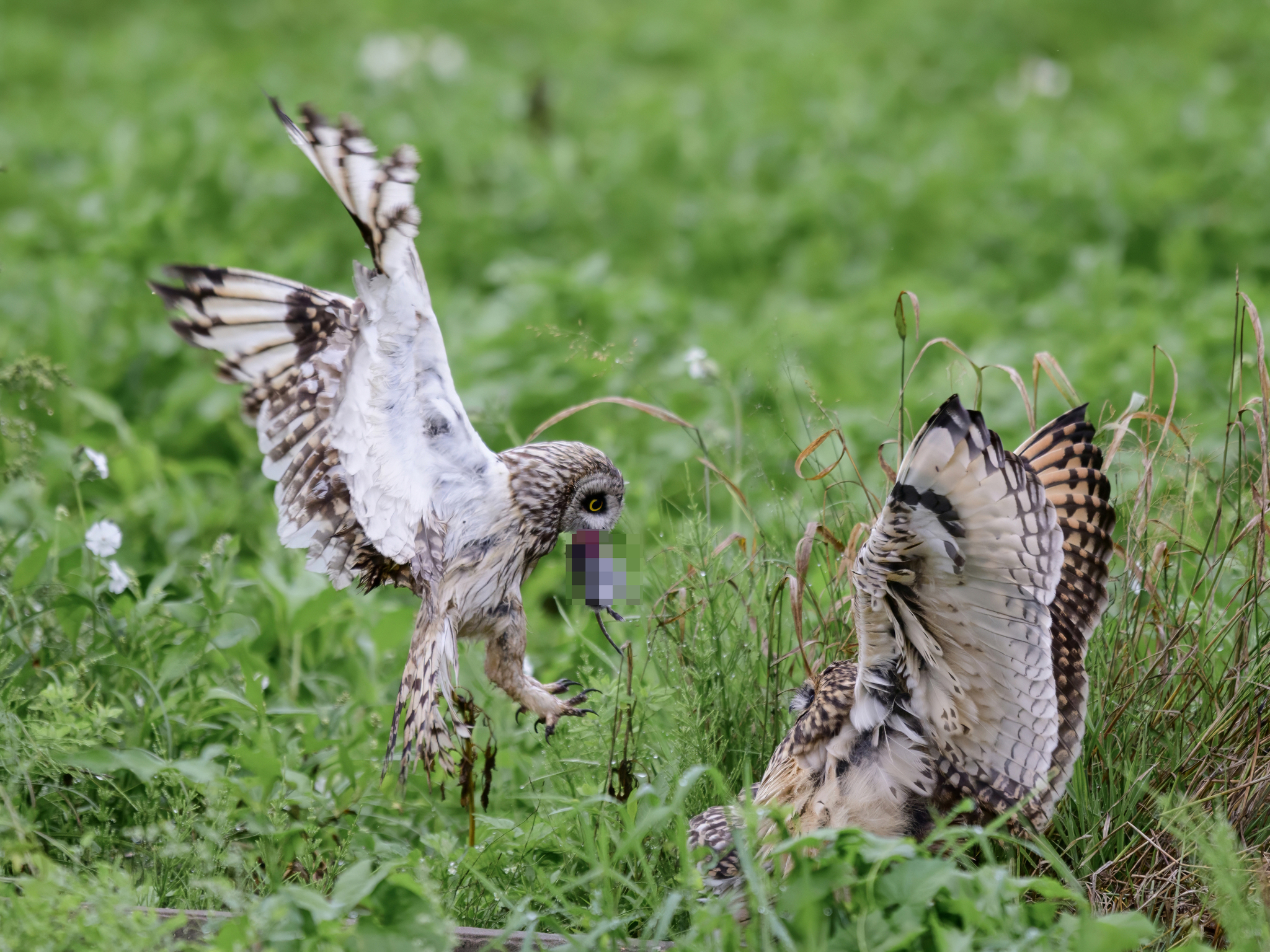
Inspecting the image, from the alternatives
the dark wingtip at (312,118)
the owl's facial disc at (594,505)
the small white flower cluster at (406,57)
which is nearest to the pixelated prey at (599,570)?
the owl's facial disc at (594,505)

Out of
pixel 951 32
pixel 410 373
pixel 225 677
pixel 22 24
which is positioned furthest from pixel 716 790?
pixel 22 24

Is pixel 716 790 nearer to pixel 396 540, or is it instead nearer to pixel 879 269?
pixel 396 540

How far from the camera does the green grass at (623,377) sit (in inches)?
114

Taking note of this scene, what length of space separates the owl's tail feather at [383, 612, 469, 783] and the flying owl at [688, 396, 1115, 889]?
609 mm

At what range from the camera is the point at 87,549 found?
3.63m

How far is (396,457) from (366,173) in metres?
0.65

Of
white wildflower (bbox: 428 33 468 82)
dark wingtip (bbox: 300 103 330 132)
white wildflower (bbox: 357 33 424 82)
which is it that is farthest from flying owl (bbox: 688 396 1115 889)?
white wildflower (bbox: 428 33 468 82)

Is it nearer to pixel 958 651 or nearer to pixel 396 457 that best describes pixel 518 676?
pixel 396 457

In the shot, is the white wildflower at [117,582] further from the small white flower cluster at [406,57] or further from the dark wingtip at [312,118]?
the small white flower cluster at [406,57]

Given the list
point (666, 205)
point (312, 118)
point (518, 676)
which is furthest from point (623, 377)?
point (312, 118)

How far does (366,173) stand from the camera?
2521 millimetres

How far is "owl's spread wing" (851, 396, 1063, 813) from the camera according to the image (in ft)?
7.35

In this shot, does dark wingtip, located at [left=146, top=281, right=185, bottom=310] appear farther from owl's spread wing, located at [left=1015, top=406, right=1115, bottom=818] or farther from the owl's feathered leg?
owl's spread wing, located at [left=1015, top=406, right=1115, bottom=818]

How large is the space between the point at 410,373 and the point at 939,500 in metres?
1.21
